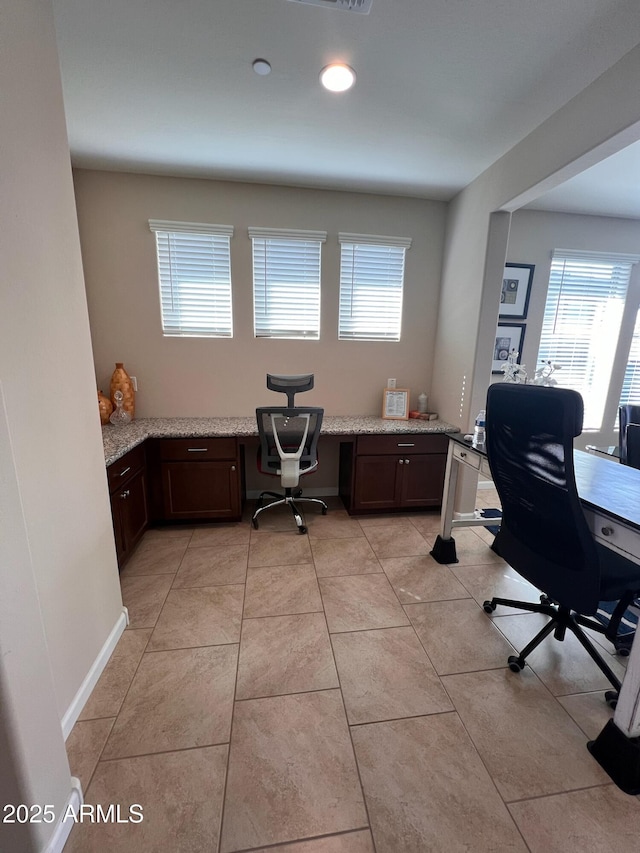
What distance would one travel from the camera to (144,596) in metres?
2.04

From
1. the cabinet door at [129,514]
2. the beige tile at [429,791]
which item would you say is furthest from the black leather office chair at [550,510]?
the cabinet door at [129,514]

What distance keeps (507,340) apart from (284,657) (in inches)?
136

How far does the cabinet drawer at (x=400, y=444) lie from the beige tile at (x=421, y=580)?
880mm

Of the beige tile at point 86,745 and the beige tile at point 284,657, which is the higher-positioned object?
the beige tile at point 86,745

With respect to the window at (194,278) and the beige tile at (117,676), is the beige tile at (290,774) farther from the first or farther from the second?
the window at (194,278)

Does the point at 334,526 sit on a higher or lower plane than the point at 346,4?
lower

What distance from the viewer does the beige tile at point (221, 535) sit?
262 centimetres

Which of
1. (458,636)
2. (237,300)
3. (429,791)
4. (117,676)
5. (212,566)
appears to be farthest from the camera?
(237,300)

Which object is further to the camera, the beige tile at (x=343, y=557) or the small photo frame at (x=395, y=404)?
the small photo frame at (x=395, y=404)

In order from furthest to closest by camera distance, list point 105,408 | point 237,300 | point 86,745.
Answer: point 237,300 < point 105,408 < point 86,745

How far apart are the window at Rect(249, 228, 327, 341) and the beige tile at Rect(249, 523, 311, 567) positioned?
1.77 metres

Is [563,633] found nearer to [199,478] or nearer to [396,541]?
[396,541]

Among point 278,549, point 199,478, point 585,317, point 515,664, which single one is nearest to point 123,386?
point 199,478

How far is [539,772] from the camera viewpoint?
1.19 meters
